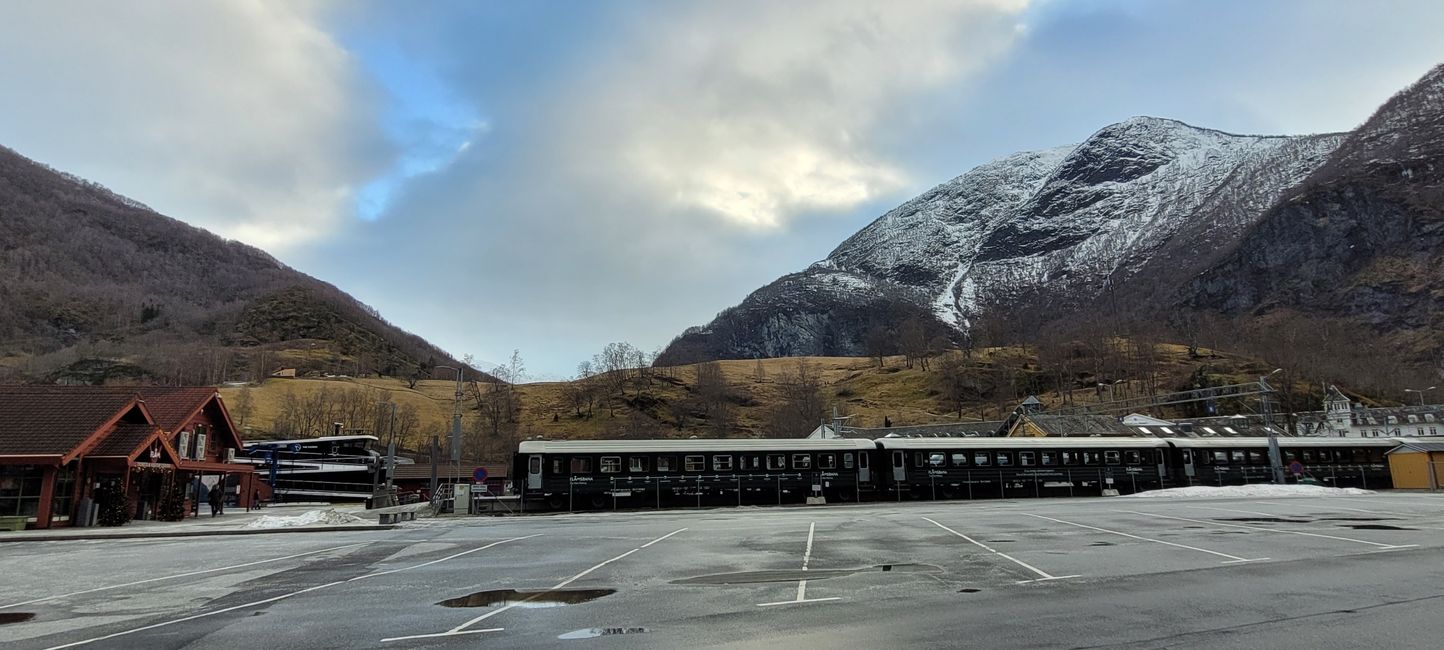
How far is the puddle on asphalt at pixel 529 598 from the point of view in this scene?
11950mm

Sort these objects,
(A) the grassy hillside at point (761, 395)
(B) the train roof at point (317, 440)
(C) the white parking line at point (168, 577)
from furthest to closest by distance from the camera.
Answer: (A) the grassy hillside at point (761, 395) → (B) the train roof at point (317, 440) → (C) the white parking line at point (168, 577)

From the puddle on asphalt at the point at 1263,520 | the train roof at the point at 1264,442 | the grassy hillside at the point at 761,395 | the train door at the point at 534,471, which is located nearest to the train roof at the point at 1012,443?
the train roof at the point at 1264,442

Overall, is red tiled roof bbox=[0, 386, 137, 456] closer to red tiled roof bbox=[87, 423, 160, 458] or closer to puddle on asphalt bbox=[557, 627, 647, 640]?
red tiled roof bbox=[87, 423, 160, 458]

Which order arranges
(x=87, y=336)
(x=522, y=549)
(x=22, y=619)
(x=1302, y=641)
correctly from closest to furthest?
(x=1302, y=641), (x=22, y=619), (x=522, y=549), (x=87, y=336)

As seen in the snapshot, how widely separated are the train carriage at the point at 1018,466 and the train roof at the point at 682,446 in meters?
3.02

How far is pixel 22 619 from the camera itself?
1156 centimetres

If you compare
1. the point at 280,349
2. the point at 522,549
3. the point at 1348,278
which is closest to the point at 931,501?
the point at 522,549

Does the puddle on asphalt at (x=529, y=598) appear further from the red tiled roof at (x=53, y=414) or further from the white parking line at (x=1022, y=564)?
the red tiled roof at (x=53, y=414)

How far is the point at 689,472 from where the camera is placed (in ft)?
144

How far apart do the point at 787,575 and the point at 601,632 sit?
5.34 metres

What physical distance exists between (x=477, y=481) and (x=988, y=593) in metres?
32.8

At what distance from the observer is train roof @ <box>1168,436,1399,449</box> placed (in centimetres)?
5384

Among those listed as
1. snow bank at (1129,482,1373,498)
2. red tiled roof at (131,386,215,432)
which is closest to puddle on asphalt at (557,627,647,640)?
red tiled roof at (131,386,215,432)

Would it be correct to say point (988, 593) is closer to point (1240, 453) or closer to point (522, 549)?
point (522, 549)
